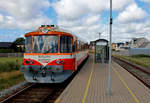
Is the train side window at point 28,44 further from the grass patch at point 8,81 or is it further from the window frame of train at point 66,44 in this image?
the grass patch at point 8,81

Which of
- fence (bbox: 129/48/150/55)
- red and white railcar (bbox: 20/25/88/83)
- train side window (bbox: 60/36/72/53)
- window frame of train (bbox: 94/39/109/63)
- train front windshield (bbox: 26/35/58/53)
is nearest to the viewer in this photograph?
red and white railcar (bbox: 20/25/88/83)

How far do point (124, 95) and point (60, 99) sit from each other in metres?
2.88

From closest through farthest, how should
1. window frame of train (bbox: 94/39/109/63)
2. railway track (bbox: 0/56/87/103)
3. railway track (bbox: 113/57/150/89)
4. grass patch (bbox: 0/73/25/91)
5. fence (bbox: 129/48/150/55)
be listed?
railway track (bbox: 0/56/87/103), grass patch (bbox: 0/73/25/91), railway track (bbox: 113/57/150/89), window frame of train (bbox: 94/39/109/63), fence (bbox: 129/48/150/55)

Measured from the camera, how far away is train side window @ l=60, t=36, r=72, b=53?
8070mm

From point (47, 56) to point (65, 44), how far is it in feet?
4.13

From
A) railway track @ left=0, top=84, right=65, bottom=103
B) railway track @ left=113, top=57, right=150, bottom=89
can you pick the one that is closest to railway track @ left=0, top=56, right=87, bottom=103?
railway track @ left=0, top=84, right=65, bottom=103

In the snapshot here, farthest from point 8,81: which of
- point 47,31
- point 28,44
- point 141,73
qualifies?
point 141,73

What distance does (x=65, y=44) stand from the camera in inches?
326

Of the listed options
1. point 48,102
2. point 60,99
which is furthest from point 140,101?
point 48,102

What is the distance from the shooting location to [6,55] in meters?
37.9

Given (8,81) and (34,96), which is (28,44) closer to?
(34,96)

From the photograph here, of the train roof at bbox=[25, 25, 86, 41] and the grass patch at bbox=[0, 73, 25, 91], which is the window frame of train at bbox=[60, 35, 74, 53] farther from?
the grass patch at bbox=[0, 73, 25, 91]

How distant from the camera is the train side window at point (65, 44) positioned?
8.07 meters

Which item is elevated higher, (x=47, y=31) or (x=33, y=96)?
(x=47, y=31)
